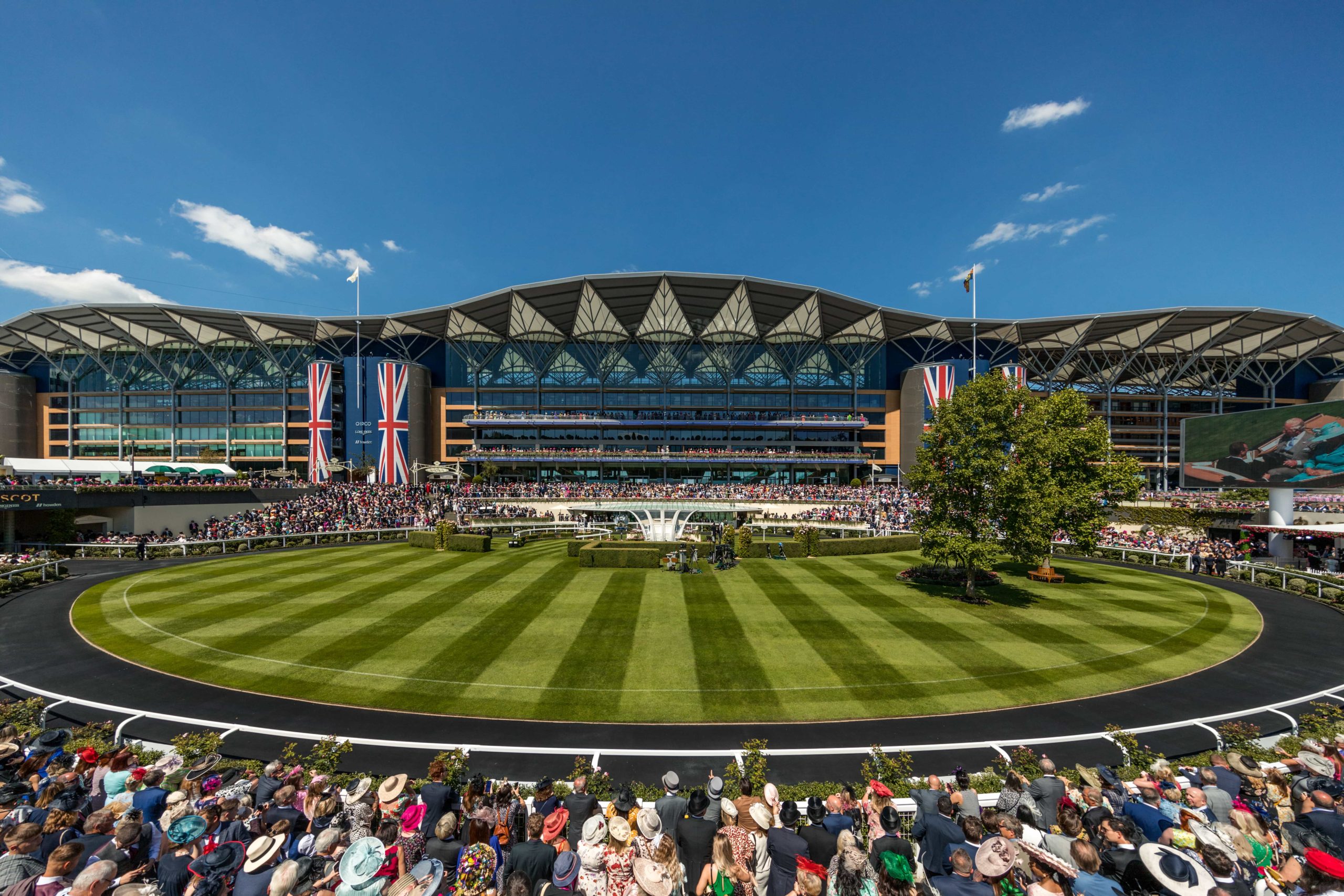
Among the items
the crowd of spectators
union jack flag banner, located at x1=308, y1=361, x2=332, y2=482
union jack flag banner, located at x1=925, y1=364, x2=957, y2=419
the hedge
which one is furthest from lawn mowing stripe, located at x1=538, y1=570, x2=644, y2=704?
union jack flag banner, located at x1=308, y1=361, x2=332, y2=482

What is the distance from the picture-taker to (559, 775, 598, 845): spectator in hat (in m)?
6.19

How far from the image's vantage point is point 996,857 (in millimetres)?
5105

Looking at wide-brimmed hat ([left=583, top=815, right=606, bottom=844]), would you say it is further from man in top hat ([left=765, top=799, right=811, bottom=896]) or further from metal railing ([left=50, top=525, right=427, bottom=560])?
metal railing ([left=50, top=525, right=427, bottom=560])

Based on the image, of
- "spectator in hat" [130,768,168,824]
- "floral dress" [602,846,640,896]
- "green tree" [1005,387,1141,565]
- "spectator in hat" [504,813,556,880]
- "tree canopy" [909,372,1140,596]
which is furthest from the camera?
"green tree" [1005,387,1141,565]

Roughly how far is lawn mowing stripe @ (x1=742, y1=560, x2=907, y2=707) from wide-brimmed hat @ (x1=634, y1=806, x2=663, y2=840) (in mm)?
8558

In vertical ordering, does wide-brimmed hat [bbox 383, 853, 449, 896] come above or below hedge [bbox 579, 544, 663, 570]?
above

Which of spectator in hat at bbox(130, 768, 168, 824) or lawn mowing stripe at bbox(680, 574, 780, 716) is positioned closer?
spectator in hat at bbox(130, 768, 168, 824)

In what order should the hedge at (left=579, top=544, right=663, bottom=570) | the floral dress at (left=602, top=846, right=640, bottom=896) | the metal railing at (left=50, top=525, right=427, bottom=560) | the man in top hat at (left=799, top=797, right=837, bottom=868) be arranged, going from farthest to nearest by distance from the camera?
1. the metal railing at (left=50, top=525, right=427, bottom=560)
2. the hedge at (left=579, top=544, right=663, bottom=570)
3. the man in top hat at (left=799, top=797, right=837, bottom=868)
4. the floral dress at (left=602, top=846, right=640, bottom=896)

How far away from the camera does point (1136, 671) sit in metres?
14.8

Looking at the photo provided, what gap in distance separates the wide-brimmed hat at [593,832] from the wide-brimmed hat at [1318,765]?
34.2 feet

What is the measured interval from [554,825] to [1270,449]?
7571 cm

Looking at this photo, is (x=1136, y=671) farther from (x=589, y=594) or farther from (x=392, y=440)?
(x=392, y=440)

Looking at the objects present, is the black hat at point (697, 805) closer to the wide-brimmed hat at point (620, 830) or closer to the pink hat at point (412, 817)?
the wide-brimmed hat at point (620, 830)

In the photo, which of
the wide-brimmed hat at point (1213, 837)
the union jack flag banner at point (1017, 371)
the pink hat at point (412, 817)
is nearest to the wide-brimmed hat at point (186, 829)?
the pink hat at point (412, 817)
